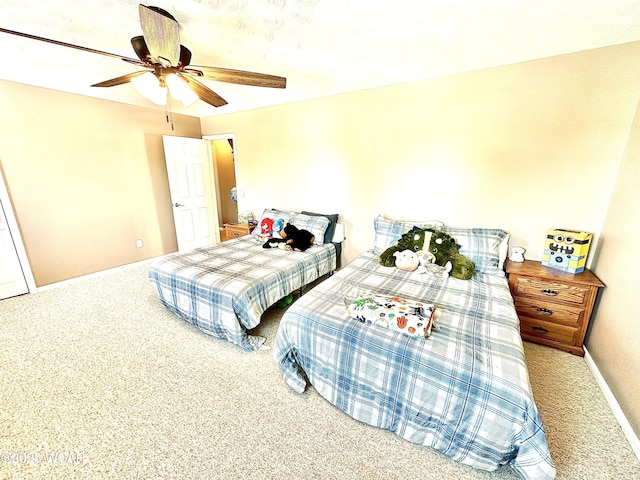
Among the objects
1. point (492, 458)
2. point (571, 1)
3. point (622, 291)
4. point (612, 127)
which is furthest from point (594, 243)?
point (492, 458)

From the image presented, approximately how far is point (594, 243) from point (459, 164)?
1.28 m

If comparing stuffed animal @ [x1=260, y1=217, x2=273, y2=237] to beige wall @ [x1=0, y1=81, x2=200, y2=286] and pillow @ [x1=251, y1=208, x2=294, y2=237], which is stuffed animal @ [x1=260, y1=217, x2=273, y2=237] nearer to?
pillow @ [x1=251, y1=208, x2=294, y2=237]

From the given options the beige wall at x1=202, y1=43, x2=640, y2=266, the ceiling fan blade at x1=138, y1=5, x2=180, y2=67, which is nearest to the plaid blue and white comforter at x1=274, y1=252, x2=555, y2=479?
the beige wall at x1=202, y1=43, x2=640, y2=266

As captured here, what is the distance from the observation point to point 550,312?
2143mm

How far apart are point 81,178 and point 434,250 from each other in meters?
4.25

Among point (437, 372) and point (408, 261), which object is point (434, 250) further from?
point (437, 372)

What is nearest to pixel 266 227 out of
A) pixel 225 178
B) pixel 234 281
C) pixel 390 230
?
pixel 234 281

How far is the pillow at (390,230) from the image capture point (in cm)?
276

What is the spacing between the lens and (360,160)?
322cm

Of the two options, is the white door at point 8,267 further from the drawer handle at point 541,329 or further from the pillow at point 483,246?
the drawer handle at point 541,329

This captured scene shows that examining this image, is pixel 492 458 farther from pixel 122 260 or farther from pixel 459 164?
pixel 122 260

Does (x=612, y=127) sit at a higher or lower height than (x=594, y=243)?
higher

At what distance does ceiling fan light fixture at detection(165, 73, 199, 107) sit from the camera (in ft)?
5.93

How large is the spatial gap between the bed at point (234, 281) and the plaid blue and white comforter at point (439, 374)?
1.69 feet
